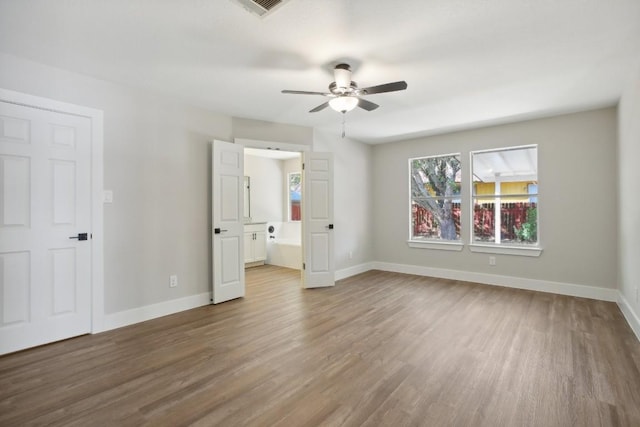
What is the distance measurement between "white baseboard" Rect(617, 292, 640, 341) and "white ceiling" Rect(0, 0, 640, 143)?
2.37 metres

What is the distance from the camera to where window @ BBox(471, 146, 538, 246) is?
15.2ft

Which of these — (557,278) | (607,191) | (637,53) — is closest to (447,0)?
(637,53)

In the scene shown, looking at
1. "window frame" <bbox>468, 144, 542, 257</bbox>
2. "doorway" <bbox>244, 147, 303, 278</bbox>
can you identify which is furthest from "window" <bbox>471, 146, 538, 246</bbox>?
"doorway" <bbox>244, 147, 303, 278</bbox>

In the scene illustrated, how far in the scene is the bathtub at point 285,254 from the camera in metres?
6.36

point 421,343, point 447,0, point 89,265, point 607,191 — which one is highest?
point 447,0

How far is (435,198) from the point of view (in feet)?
18.3

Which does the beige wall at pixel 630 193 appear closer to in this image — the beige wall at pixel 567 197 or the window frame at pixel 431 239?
the beige wall at pixel 567 197

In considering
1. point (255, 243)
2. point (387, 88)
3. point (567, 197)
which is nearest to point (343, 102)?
point (387, 88)

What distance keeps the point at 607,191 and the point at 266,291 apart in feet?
16.0

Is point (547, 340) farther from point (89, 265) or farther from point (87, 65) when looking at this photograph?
point (87, 65)

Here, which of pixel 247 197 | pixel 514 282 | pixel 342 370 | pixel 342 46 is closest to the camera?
pixel 342 370

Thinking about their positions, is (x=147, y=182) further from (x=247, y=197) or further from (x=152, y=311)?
(x=247, y=197)

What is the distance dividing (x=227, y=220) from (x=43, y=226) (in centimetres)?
184

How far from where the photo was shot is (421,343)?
2781 mm
